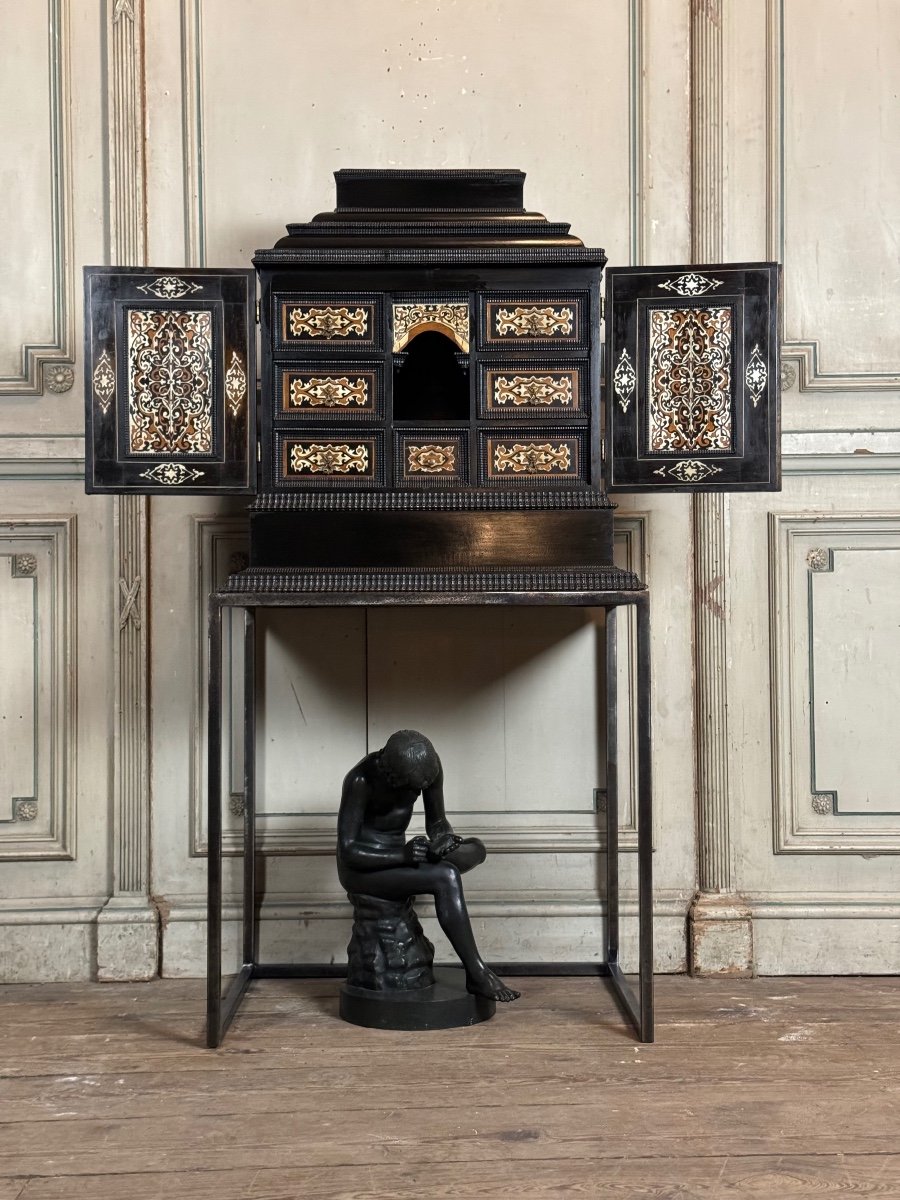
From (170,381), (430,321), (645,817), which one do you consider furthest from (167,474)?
(645,817)

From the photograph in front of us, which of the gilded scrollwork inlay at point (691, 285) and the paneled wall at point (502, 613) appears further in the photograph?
the paneled wall at point (502, 613)

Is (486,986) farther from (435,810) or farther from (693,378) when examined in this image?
(693,378)

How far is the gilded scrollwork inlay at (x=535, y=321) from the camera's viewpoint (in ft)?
9.63

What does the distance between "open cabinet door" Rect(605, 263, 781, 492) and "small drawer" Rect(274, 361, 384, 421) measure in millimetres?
609

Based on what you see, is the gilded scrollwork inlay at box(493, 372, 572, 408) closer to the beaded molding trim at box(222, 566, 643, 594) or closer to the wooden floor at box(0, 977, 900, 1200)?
the beaded molding trim at box(222, 566, 643, 594)

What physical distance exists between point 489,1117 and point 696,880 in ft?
4.24

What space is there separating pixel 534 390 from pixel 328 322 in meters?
0.55

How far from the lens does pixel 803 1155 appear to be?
2.27 m

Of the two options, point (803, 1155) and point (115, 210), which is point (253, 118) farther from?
point (803, 1155)

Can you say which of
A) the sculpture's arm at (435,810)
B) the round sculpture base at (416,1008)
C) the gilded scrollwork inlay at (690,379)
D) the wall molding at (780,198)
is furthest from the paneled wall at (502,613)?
the gilded scrollwork inlay at (690,379)

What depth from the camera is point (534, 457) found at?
2939mm

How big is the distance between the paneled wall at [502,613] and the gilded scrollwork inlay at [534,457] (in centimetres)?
65

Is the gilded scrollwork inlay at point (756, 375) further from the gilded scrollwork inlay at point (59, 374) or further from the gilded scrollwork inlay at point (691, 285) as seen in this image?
the gilded scrollwork inlay at point (59, 374)

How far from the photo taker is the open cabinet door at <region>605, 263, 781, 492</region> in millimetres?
2926
